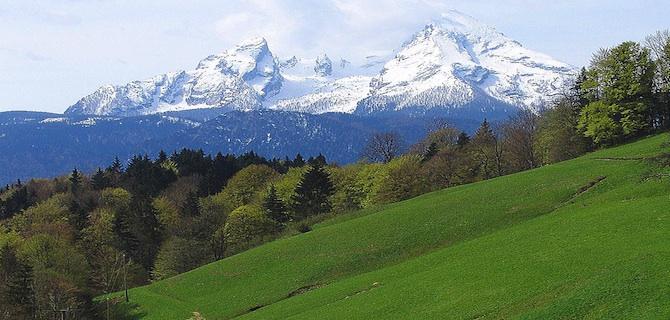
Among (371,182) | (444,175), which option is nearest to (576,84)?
(444,175)

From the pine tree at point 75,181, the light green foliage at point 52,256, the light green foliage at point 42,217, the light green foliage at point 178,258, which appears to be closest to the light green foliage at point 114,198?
the light green foliage at point 42,217

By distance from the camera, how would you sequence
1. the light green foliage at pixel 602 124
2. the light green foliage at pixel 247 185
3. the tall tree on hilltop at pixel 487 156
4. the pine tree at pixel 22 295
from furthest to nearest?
the light green foliage at pixel 247 185 → the tall tree on hilltop at pixel 487 156 → the light green foliage at pixel 602 124 → the pine tree at pixel 22 295

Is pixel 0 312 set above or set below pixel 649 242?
below

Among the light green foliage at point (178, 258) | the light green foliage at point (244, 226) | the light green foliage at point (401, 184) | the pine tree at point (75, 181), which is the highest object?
the pine tree at point (75, 181)

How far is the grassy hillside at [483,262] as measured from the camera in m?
30.7

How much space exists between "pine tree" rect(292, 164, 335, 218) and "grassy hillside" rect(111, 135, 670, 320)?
157 ft

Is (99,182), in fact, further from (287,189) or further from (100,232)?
(287,189)

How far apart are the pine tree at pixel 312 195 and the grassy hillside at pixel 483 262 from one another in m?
47.9

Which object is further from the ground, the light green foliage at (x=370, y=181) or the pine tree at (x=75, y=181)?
the pine tree at (x=75, y=181)

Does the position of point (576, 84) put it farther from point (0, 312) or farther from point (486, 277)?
point (0, 312)

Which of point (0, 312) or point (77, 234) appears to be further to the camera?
point (77, 234)

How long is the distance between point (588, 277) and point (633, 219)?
10512 millimetres

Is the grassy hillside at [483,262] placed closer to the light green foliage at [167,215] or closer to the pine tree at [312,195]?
the pine tree at [312,195]

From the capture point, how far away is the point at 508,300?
3266 centimetres
